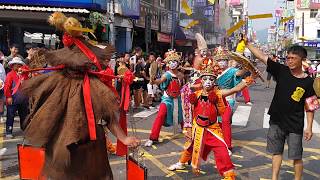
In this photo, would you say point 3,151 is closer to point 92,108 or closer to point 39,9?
point 92,108

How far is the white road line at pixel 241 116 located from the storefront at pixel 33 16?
655 centimetres

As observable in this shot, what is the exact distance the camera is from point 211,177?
18.4 ft

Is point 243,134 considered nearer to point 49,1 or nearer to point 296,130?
point 296,130

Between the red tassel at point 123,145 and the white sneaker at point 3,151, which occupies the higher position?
the red tassel at point 123,145

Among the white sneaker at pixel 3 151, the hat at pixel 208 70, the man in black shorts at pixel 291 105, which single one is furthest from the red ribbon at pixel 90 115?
the white sneaker at pixel 3 151

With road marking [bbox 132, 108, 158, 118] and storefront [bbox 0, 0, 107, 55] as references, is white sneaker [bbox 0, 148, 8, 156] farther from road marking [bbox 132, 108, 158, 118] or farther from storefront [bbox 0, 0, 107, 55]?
storefront [bbox 0, 0, 107, 55]

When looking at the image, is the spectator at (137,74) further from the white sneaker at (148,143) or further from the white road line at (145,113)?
the white sneaker at (148,143)

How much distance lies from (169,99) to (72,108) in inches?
179

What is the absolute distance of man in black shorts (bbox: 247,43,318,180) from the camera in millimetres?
4691

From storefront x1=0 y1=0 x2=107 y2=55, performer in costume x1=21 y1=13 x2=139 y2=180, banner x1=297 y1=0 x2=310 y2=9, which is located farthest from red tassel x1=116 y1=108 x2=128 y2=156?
banner x1=297 y1=0 x2=310 y2=9

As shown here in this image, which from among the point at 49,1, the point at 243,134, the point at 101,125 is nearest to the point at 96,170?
the point at 101,125

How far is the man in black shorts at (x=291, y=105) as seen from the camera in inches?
185

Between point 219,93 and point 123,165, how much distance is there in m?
1.79

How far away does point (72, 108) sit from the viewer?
3.19 metres
